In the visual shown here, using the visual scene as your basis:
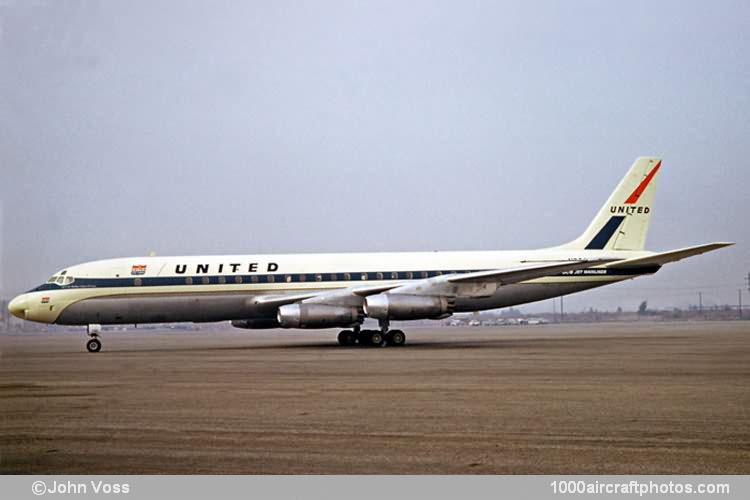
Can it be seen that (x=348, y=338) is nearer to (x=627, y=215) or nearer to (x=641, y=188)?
(x=627, y=215)

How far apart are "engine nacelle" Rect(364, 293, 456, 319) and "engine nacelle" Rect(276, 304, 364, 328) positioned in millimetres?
901

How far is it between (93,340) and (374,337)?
8.80 metres

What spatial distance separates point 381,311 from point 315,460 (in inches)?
745

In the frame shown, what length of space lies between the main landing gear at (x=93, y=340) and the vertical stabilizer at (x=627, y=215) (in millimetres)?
16763

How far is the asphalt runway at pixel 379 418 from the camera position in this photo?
747 cm

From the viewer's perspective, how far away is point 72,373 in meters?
17.4

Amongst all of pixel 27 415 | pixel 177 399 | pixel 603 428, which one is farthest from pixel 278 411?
pixel 603 428

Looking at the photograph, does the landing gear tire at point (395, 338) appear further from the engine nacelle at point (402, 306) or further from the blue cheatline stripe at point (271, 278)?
the blue cheatline stripe at point (271, 278)

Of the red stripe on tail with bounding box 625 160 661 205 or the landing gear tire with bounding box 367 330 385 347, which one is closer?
the landing gear tire with bounding box 367 330 385 347

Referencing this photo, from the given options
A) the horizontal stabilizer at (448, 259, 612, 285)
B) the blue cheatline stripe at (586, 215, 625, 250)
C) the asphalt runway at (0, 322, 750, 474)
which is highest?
the blue cheatline stripe at (586, 215, 625, 250)

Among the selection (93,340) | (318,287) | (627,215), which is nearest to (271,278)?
(318,287)

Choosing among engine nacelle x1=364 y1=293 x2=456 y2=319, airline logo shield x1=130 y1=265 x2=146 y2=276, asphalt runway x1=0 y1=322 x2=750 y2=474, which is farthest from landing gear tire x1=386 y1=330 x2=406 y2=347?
asphalt runway x1=0 y1=322 x2=750 y2=474

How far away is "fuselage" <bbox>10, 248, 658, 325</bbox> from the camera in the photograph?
2745 centimetres

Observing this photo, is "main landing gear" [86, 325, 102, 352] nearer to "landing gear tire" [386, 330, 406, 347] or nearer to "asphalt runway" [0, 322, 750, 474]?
"asphalt runway" [0, 322, 750, 474]
